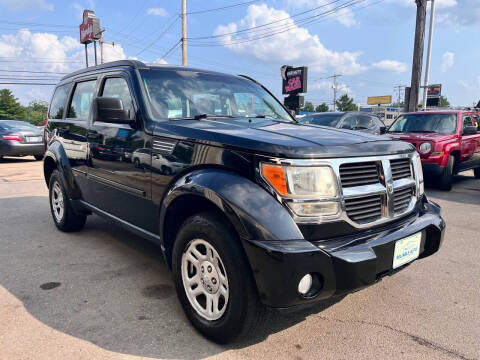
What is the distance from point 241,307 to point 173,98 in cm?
184

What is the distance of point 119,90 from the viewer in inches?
136

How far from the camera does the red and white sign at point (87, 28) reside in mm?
36031

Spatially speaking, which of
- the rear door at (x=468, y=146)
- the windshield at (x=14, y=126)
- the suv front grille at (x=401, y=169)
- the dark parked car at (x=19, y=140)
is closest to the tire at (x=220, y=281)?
the suv front grille at (x=401, y=169)

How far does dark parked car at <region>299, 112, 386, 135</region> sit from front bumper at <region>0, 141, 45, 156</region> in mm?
8704

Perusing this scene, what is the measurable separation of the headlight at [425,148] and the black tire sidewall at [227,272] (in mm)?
6422

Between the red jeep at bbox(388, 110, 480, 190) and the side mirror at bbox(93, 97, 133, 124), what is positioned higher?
the side mirror at bbox(93, 97, 133, 124)

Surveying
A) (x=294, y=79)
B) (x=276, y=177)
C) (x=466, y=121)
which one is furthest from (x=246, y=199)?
(x=294, y=79)

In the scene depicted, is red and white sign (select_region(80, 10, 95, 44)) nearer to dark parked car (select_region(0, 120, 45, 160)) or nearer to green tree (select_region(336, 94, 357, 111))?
dark parked car (select_region(0, 120, 45, 160))

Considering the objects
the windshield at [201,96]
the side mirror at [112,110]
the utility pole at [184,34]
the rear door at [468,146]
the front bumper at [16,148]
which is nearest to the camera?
the side mirror at [112,110]

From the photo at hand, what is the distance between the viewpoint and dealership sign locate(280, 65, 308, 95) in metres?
15.5

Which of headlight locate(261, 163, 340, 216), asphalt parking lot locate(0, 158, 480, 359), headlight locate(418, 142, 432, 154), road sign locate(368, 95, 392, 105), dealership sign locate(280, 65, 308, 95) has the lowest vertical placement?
asphalt parking lot locate(0, 158, 480, 359)

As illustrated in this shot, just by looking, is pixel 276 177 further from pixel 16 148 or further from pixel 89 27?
pixel 89 27

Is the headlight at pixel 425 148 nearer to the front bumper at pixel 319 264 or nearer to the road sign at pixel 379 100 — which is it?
the front bumper at pixel 319 264

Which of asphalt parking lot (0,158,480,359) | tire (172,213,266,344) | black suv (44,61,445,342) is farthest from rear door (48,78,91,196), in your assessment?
tire (172,213,266,344)
